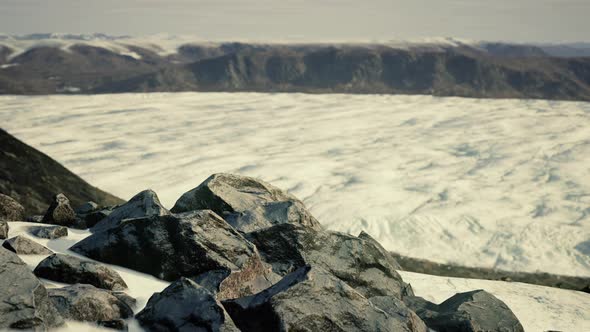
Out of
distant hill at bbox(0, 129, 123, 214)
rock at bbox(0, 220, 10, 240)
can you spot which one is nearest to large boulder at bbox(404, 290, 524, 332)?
rock at bbox(0, 220, 10, 240)

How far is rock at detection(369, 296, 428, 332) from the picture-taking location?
7680mm

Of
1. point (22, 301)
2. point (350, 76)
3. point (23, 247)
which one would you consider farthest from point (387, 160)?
point (350, 76)

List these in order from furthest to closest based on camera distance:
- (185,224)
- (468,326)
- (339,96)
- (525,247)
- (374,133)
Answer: (339,96) → (374,133) → (525,247) → (468,326) → (185,224)

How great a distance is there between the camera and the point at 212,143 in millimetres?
52031

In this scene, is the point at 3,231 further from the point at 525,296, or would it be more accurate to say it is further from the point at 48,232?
the point at 525,296

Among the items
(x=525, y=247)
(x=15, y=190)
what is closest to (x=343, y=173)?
(x=525, y=247)

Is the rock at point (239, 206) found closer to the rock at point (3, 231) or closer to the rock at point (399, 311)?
the rock at point (399, 311)

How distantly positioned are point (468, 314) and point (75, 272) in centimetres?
661

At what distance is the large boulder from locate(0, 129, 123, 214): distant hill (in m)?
16.8

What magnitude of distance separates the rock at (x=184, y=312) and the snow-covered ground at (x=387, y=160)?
17957 mm

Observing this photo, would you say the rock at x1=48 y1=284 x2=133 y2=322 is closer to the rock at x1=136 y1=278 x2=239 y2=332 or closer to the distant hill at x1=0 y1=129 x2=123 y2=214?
the rock at x1=136 y1=278 x2=239 y2=332

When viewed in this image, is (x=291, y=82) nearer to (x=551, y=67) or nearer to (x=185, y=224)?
(x=551, y=67)

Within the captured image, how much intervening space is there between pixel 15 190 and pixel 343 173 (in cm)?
2309

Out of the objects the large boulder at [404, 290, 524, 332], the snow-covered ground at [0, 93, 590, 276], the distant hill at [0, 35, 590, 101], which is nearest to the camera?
the large boulder at [404, 290, 524, 332]
